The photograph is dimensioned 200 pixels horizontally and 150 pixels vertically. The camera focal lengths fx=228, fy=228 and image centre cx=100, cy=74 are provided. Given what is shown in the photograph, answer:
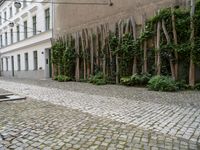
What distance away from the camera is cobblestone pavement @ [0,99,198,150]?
361cm

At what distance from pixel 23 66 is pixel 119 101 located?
794 inches

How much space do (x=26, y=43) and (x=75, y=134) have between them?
21.3 m

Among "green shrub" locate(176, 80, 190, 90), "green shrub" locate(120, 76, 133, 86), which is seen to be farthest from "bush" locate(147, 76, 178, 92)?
"green shrub" locate(120, 76, 133, 86)

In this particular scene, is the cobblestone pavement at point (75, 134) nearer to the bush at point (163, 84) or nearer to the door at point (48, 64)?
the bush at point (163, 84)

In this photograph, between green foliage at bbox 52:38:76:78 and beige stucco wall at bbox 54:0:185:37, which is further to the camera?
green foliage at bbox 52:38:76:78

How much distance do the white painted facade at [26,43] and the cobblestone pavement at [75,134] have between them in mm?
14697

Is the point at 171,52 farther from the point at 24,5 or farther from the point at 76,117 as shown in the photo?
the point at 24,5

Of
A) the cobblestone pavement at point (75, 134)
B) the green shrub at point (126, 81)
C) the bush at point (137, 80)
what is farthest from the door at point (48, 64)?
the cobblestone pavement at point (75, 134)

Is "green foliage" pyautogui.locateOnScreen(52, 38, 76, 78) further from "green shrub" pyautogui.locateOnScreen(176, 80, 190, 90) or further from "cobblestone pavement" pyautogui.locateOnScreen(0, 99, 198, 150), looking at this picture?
"cobblestone pavement" pyautogui.locateOnScreen(0, 99, 198, 150)

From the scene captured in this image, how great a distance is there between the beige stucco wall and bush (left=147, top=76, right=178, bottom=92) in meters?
3.45

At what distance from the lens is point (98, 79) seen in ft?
41.9

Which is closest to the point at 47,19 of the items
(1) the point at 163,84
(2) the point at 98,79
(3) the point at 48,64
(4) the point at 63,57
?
(3) the point at 48,64

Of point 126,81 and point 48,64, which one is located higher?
point 48,64

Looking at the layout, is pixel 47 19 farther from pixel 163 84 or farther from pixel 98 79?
pixel 163 84
